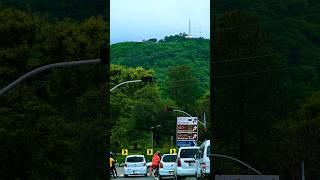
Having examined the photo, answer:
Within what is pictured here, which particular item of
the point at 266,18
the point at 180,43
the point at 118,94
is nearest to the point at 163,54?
the point at 180,43

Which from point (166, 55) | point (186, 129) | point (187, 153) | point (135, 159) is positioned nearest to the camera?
point (187, 153)

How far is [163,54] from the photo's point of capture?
121 meters

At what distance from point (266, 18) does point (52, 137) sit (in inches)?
1547

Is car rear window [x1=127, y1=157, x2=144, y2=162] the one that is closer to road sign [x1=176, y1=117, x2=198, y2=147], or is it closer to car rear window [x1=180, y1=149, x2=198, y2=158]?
road sign [x1=176, y1=117, x2=198, y2=147]

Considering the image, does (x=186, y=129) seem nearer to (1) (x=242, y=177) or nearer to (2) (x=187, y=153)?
(2) (x=187, y=153)

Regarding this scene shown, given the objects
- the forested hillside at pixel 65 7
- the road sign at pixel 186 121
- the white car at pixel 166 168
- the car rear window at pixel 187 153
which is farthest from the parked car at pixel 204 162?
the road sign at pixel 186 121

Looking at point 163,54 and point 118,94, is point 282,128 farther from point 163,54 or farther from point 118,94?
point 163,54

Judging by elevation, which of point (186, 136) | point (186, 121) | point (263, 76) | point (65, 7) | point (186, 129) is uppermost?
point (65, 7)

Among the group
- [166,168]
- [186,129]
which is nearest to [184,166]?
[166,168]

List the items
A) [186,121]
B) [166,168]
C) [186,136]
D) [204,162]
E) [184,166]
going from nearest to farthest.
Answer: [204,162] → [184,166] → [166,168] → [186,136] → [186,121]

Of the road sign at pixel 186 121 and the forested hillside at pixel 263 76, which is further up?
the forested hillside at pixel 263 76

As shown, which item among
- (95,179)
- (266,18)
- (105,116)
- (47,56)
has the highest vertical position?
(266,18)

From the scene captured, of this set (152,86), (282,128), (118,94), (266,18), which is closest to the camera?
(282,128)

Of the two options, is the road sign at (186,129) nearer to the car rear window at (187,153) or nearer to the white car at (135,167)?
the white car at (135,167)
